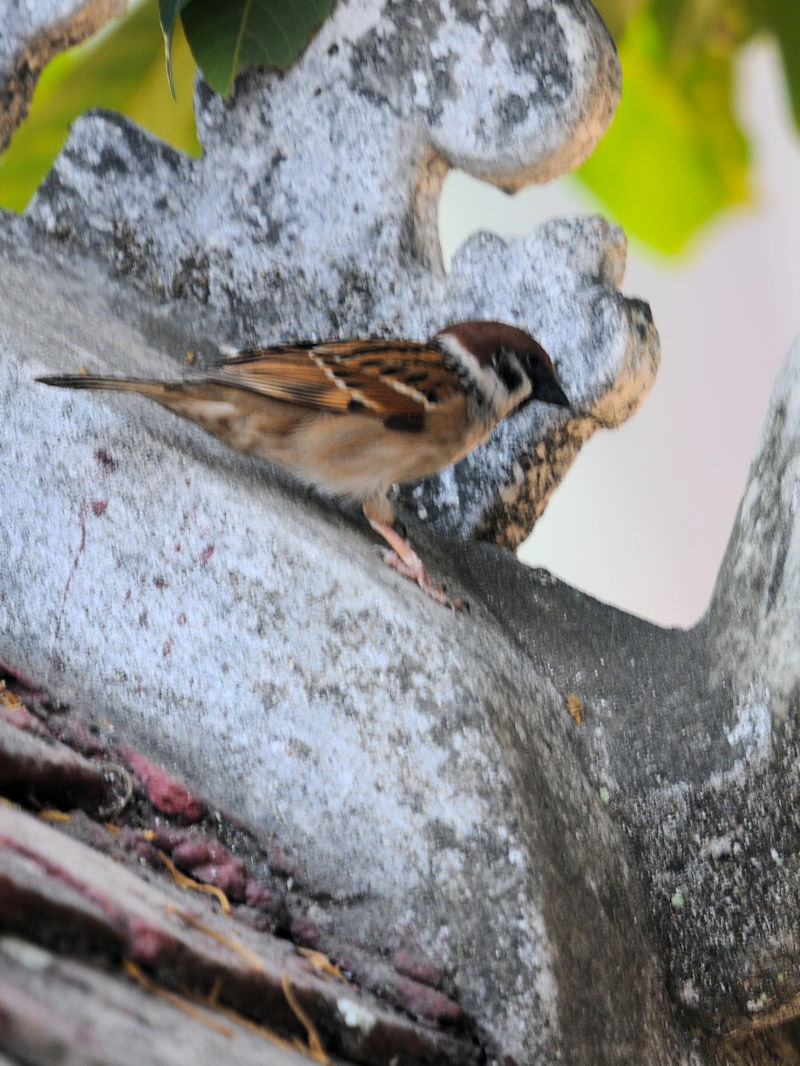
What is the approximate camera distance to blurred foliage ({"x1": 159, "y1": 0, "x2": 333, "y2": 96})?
75.2 inches

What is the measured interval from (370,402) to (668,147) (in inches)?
75.8

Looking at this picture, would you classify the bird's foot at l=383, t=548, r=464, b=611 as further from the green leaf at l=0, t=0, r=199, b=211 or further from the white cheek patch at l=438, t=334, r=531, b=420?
the green leaf at l=0, t=0, r=199, b=211

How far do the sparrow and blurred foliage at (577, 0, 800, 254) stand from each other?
1.49m

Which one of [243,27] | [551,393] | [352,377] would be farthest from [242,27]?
[551,393]

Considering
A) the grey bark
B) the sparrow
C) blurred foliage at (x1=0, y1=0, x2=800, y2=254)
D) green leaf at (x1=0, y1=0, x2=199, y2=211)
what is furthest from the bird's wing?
green leaf at (x1=0, y1=0, x2=199, y2=211)

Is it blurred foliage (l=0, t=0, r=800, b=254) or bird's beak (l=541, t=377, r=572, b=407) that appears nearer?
bird's beak (l=541, t=377, r=572, b=407)

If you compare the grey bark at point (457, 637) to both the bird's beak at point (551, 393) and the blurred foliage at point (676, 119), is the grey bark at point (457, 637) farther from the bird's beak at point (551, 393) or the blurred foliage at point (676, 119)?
the blurred foliage at point (676, 119)

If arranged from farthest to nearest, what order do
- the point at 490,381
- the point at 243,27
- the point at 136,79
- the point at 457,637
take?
the point at 136,79, the point at 243,27, the point at 490,381, the point at 457,637

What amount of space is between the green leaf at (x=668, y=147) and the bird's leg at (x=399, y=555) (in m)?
1.79

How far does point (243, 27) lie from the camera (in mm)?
1917

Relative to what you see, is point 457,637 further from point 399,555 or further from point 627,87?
point 627,87

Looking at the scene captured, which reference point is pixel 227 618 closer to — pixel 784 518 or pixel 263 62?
pixel 784 518

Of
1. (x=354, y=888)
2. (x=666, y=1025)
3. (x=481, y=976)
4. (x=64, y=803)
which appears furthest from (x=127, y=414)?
(x=666, y=1025)

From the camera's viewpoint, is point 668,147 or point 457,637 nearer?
point 457,637
